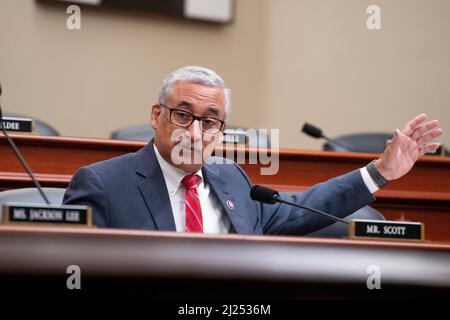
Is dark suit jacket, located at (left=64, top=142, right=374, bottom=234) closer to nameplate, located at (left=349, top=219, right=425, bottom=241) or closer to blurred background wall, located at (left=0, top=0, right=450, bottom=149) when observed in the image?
nameplate, located at (left=349, top=219, right=425, bottom=241)

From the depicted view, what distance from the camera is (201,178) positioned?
2.20m

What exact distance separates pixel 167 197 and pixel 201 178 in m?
0.19

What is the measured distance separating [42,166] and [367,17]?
2614 millimetres

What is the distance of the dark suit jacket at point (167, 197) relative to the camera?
1941mm

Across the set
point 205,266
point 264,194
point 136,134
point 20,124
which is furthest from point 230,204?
point 136,134

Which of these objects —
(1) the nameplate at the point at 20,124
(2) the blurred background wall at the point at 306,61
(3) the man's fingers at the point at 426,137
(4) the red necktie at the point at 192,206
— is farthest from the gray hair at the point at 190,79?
(2) the blurred background wall at the point at 306,61

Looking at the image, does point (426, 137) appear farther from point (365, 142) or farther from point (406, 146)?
point (365, 142)

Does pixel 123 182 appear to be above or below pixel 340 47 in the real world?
below

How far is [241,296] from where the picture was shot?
49.3 inches

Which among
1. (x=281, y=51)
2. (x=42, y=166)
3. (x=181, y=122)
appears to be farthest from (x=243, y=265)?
(x=281, y=51)

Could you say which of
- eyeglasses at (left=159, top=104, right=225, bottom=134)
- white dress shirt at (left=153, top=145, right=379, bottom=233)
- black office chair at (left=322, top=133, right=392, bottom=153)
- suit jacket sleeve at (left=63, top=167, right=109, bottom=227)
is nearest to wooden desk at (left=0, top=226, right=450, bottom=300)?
suit jacket sleeve at (left=63, top=167, right=109, bottom=227)

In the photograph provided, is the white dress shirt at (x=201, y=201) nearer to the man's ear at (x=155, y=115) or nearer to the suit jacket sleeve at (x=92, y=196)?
the man's ear at (x=155, y=115)
